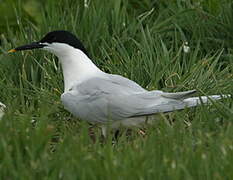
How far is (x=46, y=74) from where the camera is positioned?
14.9 ft

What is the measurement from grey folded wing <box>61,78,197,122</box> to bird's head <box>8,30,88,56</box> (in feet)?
1.24

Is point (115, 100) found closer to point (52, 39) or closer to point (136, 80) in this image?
point (136, 80)

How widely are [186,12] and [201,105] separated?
151 centimetres

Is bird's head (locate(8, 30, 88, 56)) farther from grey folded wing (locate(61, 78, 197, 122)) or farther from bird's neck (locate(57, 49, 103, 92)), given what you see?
grey folded wing (locate(61, 78, 197, 122))

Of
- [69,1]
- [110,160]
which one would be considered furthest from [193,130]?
[69,1]

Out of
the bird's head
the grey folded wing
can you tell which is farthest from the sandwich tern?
the bird's head

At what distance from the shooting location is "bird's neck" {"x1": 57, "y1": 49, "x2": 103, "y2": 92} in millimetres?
4250

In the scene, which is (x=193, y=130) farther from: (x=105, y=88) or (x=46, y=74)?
(x=46, y=74)

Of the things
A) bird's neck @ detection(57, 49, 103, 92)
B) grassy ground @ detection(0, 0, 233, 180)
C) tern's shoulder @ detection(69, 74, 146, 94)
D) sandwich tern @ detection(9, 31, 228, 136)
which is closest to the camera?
grassy ground @ detection(0, 0, 233, 180)

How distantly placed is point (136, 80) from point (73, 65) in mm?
405

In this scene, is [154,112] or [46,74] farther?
[46,74]

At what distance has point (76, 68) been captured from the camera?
432 centimetres

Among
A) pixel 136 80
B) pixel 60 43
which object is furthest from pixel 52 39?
pixel 136 80

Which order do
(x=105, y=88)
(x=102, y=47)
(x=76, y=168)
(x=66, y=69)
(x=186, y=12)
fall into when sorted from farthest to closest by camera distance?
(x=186, y=12)
(x=102, y=47)
(x=66, y=69)
(x=105, y=88)
(x=76, y=168)
